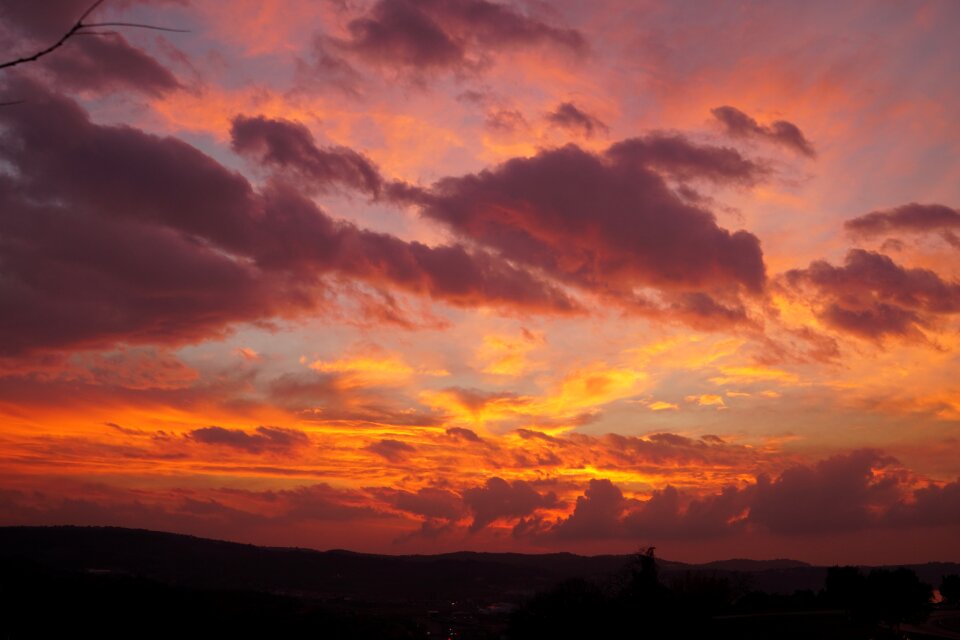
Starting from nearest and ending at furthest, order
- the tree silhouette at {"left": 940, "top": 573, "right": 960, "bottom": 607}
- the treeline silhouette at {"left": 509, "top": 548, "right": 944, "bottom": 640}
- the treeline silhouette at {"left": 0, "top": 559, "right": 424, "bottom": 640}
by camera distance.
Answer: the treeline silhouette at {"left": 509, "top": 548, "right": 944, "bottom": 640} → the treeline silhouette at {"left": 0, "top": 559, "right": 424, "bottom": 640} → the tree silhouette at {"left": 940, "top": 573, "right": 960, "bottom": 607}

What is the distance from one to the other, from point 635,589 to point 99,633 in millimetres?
92529

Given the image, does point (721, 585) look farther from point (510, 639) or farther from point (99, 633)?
point (99, 633)

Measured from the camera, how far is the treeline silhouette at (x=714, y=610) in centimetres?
9088

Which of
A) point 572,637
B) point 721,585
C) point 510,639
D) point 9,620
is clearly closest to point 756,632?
point 721,585

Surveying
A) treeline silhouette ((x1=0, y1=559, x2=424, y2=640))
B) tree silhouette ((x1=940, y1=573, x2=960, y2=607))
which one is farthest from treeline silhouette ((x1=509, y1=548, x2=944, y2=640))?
tree silhouette ((x1=940, y1=573, x2=960, y2=607))

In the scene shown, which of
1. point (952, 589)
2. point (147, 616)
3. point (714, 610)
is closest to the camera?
point (714, 610)

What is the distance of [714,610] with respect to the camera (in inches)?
3858

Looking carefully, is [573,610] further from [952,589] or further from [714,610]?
[952,589]

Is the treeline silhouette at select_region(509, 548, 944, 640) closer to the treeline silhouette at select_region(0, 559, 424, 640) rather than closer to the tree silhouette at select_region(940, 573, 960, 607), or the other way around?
the treeline silhouette at select_region(0, 559, 424, 640)

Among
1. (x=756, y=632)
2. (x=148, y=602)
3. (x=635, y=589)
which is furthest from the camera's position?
(x=148, y=602)

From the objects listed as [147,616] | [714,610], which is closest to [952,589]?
[714,610]

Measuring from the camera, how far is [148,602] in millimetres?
146000

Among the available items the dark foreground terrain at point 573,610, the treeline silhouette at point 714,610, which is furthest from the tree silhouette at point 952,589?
the treeline silhouette at point 714,610

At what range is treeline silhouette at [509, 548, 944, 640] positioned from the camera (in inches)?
3578
